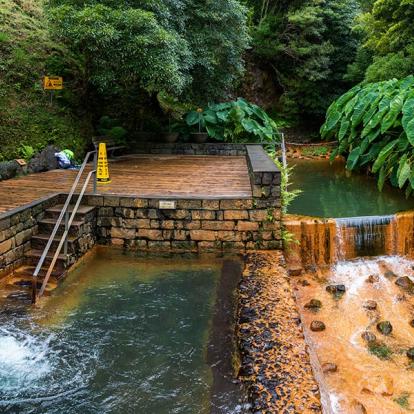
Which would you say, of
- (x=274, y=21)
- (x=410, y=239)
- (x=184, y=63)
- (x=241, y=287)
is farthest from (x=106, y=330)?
(x=274, y=21)

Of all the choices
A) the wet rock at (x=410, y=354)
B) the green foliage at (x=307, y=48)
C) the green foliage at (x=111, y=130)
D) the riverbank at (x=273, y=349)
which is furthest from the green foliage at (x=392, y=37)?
the riverbank at (x=273, y=349)

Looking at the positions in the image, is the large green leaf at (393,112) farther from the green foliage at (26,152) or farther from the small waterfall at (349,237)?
the green foliage at (26,152)

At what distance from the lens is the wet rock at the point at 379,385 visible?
479 cm

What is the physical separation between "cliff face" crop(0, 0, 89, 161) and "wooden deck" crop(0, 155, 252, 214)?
4.05 feet

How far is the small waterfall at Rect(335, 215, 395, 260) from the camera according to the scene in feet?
27.3

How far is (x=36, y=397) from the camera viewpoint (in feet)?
11.4

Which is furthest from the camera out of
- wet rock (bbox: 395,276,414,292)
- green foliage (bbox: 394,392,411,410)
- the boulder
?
the boulder

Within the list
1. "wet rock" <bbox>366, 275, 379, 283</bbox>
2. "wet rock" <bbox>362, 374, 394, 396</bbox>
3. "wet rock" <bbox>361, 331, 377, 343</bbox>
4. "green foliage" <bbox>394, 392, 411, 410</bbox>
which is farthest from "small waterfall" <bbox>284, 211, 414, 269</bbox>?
"green foliage" <bbox>394, 392, 411, 410</bbox>

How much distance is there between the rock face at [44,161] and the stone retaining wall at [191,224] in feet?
10.7

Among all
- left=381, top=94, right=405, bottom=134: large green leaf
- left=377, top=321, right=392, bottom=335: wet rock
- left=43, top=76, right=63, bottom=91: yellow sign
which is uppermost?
left=43, top=76, right=63, bottom=91: yellow sign

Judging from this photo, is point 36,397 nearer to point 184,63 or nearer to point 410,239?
point 410,239

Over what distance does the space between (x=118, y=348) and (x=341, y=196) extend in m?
8.38

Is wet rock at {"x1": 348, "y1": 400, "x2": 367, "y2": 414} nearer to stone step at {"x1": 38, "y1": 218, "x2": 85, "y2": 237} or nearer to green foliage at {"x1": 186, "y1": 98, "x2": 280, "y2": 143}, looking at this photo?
stone step at {"x1": 38, "y1": 218, "x2": 85, "y2": 237}

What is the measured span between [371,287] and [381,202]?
3691mm
